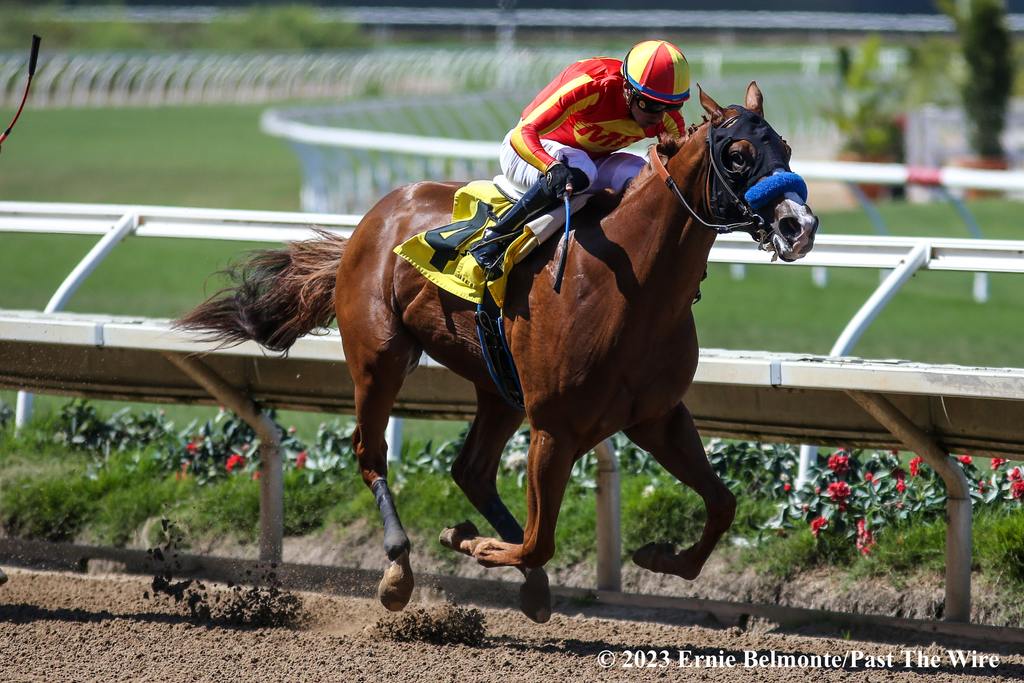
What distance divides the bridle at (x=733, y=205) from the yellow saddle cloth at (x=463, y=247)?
50 centimetres

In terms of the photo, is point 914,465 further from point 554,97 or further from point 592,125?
point 554,97

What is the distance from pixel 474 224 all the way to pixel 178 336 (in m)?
1.31

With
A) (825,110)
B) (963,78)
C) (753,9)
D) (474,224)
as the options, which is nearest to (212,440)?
(474,224)

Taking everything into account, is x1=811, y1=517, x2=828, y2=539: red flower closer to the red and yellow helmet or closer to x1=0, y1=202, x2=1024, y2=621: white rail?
x1=0, y1=202, x2=1024, y2=621: white rail

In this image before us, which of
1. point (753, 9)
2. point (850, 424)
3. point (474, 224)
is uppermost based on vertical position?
point (753, 9)

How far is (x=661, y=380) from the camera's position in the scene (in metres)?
3.75

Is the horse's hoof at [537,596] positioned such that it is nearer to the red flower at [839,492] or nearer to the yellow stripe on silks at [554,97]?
the red flower at [839,492]

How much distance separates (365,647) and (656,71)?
75.9 inches

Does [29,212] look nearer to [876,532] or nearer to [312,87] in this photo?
[876,532]

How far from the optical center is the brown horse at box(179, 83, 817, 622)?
11.7 ft

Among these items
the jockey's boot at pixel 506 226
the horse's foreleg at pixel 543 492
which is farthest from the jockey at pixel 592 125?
the horse's foreleg at pixel 543 492

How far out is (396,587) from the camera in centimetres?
424

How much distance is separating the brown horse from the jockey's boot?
0.25ft

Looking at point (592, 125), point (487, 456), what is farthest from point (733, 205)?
point (487, 456)
